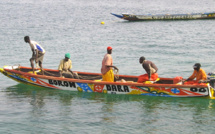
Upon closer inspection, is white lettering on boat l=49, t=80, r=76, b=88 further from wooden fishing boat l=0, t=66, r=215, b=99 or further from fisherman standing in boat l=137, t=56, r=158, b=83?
fisherman standing in boat l=137, t=56, r=158, b=83

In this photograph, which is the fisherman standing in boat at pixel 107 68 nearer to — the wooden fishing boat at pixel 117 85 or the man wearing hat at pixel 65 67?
the wooden fishing boat at pixel 117 85

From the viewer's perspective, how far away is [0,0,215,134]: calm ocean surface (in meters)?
11.3

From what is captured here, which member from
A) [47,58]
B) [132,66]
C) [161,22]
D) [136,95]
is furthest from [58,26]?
[136,95]

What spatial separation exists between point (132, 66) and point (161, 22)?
19.8 meters

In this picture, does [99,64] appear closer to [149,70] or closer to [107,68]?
[107,68]

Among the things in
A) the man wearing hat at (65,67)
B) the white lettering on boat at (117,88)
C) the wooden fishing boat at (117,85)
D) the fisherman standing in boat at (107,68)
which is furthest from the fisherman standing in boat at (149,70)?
the man wearing hat at (65,67)

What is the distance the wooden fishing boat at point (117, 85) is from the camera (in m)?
12.7

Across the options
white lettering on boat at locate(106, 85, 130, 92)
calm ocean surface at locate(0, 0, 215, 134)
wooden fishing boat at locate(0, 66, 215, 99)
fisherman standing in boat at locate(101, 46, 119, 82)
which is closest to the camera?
calm ocean surface at locate(0, 0, 215, 134)

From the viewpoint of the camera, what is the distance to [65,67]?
14.3 meters

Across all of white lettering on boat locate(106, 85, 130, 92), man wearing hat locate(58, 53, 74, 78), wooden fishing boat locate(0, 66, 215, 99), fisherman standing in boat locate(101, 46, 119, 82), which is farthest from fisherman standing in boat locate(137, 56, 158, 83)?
man wearing hat locate(58, 53, 74, 78)

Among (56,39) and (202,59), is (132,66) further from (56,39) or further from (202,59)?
(56,39)

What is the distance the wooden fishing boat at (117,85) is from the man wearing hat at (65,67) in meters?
0.35

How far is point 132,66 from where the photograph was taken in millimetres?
19672

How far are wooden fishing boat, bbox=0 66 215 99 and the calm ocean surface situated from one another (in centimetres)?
28
